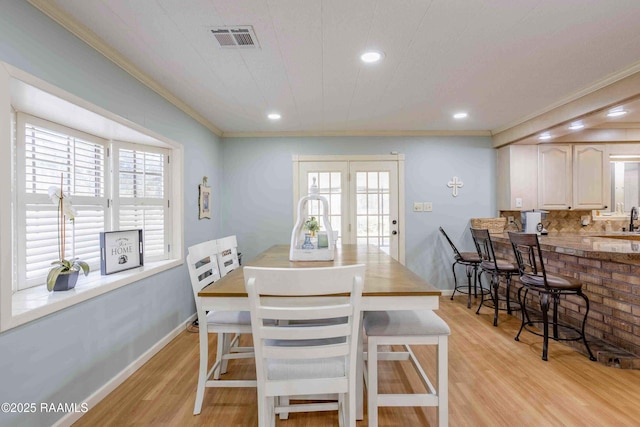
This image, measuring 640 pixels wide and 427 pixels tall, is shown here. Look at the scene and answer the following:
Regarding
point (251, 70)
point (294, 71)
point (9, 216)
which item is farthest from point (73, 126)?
point (294, 71)

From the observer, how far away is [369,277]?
1.75 metres

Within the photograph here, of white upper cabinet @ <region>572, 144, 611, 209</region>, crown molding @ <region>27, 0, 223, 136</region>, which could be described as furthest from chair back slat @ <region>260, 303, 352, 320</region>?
white upper cabinet @ <region>572, 144, 611, 209</region>

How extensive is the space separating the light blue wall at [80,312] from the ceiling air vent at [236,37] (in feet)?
2.70

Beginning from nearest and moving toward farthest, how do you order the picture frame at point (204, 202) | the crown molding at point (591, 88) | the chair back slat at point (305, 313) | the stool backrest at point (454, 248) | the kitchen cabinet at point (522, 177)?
the chair back slat at point (305, 313), the crown molding at point (591, 88), the picture frame at point (204, 202), the stool backrest at point (454, 248), the kitchen cabinet at point (522, 177)

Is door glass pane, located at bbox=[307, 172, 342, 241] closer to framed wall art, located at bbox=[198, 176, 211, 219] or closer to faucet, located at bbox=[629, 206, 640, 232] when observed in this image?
framed wall art, located at bbox=[198, 176, 211, 219]

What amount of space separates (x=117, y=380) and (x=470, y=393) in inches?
93.4

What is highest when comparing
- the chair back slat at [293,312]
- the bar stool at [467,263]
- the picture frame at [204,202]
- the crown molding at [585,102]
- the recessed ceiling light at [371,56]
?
the recessed ceiling light at [371,56]

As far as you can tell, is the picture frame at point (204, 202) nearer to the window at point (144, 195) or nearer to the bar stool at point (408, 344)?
the window at point (144, 195)

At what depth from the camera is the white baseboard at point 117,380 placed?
68.7 inches

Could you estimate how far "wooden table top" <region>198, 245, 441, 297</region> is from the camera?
4.77ft

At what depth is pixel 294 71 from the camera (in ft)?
7.98

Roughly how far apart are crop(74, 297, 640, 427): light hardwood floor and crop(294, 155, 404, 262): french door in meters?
1.88

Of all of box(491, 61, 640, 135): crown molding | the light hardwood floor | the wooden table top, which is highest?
box(491, 61, 640, 135): crown molding

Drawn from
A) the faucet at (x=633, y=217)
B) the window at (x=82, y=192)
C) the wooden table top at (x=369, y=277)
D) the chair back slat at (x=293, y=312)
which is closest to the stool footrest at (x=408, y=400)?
the wooden table top at (x=369, y=277)
